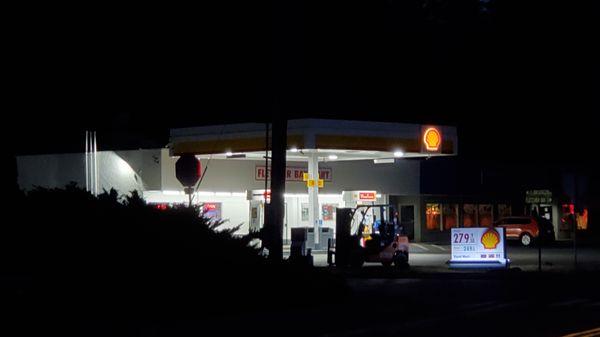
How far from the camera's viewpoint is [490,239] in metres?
30.1

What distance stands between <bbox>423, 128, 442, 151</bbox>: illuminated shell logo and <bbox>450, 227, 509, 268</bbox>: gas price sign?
285 inches

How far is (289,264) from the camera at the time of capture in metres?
19.3

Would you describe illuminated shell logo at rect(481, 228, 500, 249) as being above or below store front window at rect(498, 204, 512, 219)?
below

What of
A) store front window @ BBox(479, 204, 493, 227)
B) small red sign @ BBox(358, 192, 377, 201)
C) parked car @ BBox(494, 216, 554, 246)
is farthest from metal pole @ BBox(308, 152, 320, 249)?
store front window @ BBox(479, 204, 493, 227)

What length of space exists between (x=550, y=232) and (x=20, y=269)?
40.4 m

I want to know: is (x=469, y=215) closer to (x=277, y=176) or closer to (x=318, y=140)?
(x=318, y=140)

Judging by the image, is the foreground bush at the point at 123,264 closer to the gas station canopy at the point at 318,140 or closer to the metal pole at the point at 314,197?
the gas station canopy at the point at 318,140

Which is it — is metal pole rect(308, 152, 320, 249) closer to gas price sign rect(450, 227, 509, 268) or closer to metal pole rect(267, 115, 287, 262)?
gas price sign rect(450, 227, 509, 268)

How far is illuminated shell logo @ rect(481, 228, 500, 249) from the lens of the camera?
3002 cm

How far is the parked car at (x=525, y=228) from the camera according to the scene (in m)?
50.2

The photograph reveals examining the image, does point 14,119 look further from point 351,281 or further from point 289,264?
point 351,281

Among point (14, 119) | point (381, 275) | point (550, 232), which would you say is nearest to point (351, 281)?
point (381, 275)

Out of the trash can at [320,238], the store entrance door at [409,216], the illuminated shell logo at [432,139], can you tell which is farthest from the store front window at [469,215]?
the illuminated shell logo at [432,139]

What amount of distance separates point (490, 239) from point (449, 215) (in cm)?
2642
